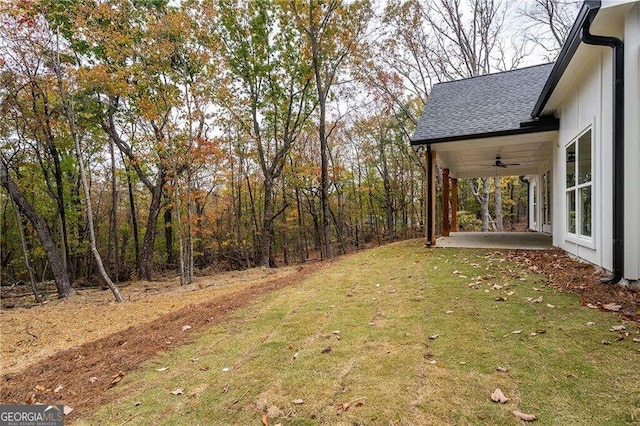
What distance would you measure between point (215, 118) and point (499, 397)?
13.1 m

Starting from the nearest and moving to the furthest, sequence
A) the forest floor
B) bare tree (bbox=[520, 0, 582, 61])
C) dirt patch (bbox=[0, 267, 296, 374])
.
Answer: the forest floor → dirt patch (bbox=[0, 267, 296, 374]) → bare tree (bbox=[520, 0, 582, 61])

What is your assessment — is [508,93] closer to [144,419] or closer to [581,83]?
[581,83]

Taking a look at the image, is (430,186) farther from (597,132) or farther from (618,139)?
(618,139)

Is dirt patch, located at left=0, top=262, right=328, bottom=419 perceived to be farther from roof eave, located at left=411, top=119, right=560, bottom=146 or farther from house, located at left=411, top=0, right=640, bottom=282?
roof eave, located at left=411, top=119, right=560, bottom=146

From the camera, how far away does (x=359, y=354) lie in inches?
111

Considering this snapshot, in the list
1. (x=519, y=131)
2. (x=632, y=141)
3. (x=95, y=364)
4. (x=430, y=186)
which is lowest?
(x=95, y=364)

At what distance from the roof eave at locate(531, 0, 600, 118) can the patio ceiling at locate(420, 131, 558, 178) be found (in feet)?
3.07

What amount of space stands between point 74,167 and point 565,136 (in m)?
18.2

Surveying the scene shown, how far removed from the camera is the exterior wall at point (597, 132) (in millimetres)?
4066

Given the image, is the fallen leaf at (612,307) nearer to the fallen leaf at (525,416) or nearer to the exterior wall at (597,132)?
the exterior wall at (597,132)

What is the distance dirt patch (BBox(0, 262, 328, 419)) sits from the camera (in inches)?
112

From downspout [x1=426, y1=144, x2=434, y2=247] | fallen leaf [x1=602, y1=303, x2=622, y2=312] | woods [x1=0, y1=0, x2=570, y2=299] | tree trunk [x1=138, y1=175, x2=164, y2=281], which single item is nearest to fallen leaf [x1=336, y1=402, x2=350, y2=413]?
fallen leaf [x1=602, y1=303, x2=622, y2=312]

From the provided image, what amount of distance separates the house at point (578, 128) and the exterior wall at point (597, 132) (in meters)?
0.01

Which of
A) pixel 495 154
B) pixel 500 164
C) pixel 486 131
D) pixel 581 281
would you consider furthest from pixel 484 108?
pixel 581 281
